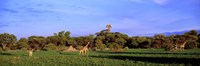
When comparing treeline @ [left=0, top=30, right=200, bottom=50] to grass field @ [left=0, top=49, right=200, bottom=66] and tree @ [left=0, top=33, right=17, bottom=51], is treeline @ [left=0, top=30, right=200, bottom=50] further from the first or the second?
grass field @ [left=0, top=49, right=200, bottom=66]

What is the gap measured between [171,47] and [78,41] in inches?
1813

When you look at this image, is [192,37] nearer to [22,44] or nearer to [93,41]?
[93,41]

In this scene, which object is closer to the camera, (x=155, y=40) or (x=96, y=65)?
(x=96, y=65)

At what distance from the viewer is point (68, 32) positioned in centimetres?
11231

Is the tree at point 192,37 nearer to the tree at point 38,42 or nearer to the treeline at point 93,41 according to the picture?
the treeline at point 93,41

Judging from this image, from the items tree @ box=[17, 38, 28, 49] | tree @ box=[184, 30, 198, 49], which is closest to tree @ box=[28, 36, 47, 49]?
tree @ box=[17, 38, 28, 49]

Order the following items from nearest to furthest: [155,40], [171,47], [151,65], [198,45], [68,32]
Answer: [151,65]
[171,47]
[198,45]
[155,40]
[68,32]

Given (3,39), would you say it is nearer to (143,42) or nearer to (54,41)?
(54,41)

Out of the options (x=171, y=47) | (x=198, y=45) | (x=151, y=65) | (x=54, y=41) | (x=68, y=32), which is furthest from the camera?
(x=68, y=32)

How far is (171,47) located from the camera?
5609 centimetres

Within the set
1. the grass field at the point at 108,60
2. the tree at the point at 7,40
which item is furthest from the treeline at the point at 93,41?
the grass field at the point at 108,60

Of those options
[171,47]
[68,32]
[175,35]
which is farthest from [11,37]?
[171,47]

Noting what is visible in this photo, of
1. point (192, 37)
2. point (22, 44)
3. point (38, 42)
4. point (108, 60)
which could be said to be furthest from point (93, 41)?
point (108, 60)

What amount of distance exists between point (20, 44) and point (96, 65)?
72.2m
